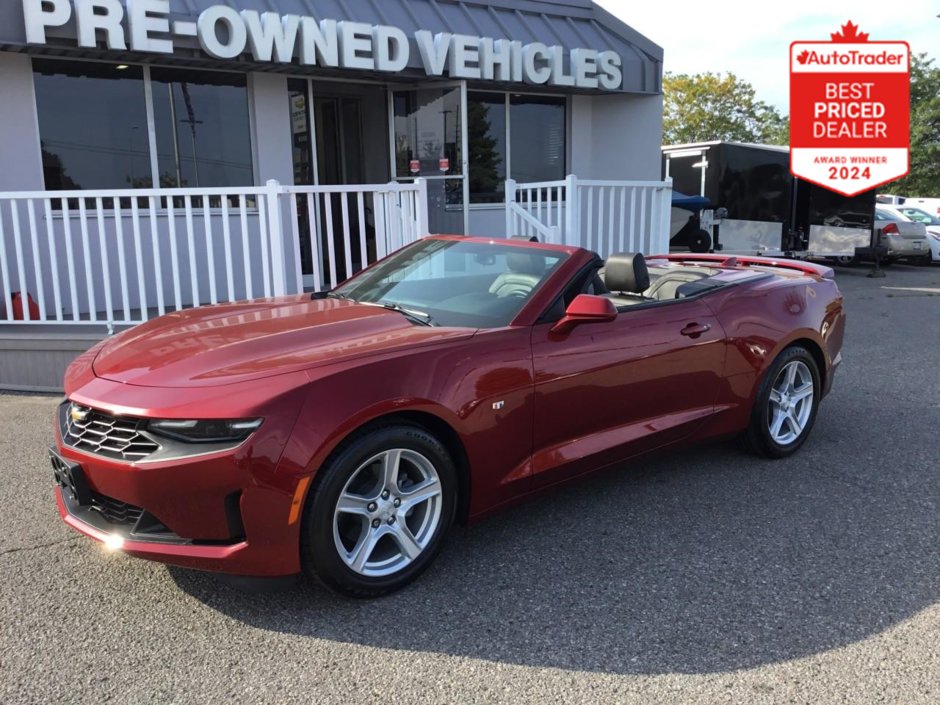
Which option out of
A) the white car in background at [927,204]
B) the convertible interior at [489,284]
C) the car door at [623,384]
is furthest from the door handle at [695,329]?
the white car in background at [927,204]

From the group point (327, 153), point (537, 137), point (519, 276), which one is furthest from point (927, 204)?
point (519, 276)

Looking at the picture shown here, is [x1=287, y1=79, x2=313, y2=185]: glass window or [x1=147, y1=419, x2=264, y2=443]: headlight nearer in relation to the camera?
[x1=147, y1=419, x2=264, y2=443]: headlight

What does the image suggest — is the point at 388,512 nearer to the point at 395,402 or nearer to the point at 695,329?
the point at 395,402

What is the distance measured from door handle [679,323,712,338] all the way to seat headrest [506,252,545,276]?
0.85 meters

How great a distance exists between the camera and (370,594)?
3.14m

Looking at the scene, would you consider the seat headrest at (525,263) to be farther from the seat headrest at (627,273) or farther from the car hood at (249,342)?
the car hood at (249,342)

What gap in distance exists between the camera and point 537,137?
12.2m

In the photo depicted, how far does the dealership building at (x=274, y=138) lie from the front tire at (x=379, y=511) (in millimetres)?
3625

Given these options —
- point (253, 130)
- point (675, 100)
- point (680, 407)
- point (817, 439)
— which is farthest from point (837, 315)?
point (675, 100)

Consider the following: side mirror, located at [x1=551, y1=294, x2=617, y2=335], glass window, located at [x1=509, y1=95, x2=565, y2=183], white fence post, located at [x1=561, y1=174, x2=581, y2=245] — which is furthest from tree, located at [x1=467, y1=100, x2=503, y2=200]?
side mirror, located at [x1=551, y1=294, x2=617, y2=335]

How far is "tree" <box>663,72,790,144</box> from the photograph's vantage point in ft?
141

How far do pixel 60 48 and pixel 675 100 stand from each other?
4056 cm

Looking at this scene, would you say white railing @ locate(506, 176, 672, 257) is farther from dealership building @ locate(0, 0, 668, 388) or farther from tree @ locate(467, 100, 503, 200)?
tree @ locate(467, 100, 503, 200)

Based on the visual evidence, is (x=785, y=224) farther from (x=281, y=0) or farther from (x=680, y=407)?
(x=680, y=407)
